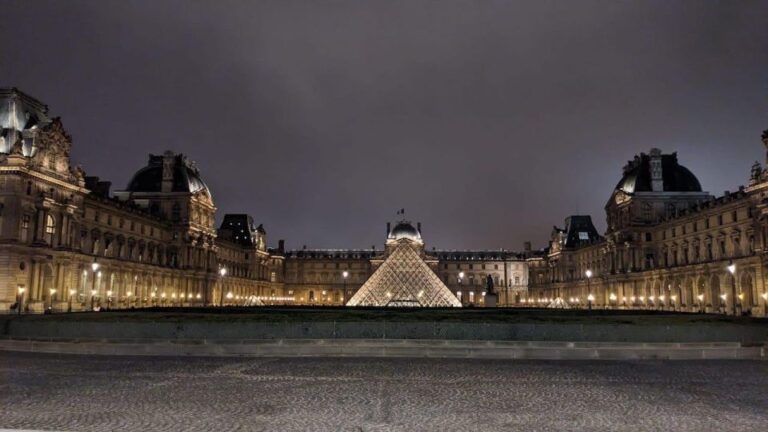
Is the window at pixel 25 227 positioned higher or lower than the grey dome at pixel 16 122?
lower

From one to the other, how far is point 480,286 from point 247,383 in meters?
104

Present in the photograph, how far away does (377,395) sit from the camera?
1165 centimetres

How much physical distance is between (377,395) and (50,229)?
41216 mm

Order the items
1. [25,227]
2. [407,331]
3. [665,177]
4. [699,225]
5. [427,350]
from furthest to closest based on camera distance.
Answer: [665,177]
[699,225]
[25,227]
[407,331]
[427,350]

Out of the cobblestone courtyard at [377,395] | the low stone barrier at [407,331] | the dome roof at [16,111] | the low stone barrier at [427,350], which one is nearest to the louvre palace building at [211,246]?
the dome roof at [16,111]

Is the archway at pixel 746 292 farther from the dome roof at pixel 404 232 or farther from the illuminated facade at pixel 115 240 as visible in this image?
the dome roof at pixel 404 232

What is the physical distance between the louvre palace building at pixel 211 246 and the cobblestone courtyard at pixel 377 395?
2418 centimetres

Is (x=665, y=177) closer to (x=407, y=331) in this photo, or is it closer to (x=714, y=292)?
(x=714, y=292)

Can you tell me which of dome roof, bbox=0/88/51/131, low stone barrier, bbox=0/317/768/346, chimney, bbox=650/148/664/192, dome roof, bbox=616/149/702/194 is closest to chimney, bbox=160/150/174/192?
dome roof, bbox=0/88/51/131

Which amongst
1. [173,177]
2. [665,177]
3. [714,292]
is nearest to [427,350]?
[714,292]

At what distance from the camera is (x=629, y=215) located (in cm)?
7000

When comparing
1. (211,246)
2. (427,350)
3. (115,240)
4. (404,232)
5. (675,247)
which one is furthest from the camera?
(404,232)

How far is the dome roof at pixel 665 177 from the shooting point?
70000 mm

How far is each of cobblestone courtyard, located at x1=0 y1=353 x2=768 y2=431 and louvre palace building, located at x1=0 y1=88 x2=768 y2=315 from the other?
24.2 meters
